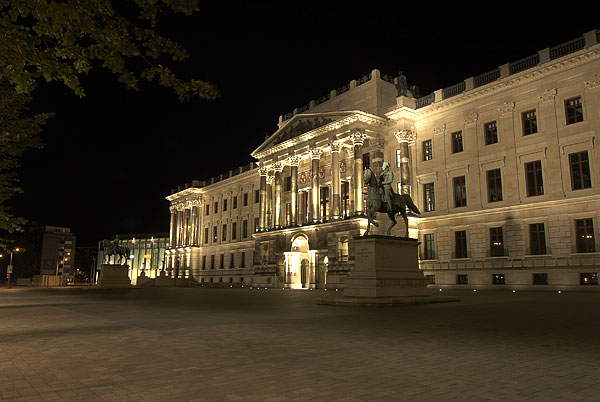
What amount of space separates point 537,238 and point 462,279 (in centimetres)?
728

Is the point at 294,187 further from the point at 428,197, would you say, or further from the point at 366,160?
the point at 428,197

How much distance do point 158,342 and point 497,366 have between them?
6.38 metres

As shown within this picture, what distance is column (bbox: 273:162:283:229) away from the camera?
55.0 metres

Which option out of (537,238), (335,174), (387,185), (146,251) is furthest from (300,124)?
(146,251)

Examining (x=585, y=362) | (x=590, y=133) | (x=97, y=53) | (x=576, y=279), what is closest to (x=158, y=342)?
(x=97, y=53)

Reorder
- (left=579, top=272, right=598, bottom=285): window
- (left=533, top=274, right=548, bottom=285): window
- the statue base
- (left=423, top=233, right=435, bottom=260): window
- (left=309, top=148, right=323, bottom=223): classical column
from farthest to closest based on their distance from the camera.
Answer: (left=309, top=148, right=323, bottom=223): classical column → (left=423, top=233, right=435, bottom=260): window → (left=533, top=274, right=548, bottom=285): window → (left=579, top=272, right=598, bottom=285): window → the statue base

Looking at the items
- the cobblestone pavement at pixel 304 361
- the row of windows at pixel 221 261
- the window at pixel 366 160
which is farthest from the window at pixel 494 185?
the row of windows at pixel 221 261

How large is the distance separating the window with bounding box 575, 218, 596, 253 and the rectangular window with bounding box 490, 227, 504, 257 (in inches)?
227

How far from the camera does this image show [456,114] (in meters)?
41.0

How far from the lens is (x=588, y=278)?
30297 millimetres

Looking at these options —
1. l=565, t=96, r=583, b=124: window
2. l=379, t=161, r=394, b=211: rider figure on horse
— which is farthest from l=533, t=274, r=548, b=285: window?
l=379, t=161, r=394, b=211: rider figure on horse

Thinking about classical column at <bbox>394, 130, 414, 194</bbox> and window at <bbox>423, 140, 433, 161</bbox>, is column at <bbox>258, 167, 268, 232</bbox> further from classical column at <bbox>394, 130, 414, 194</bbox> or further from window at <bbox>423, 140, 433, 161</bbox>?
window at <bbox>423, 140, 433, 161</bbox>

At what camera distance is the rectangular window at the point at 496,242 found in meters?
36.2

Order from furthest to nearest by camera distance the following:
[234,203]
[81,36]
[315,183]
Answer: [234,203] < [315,183] < [81,36]
